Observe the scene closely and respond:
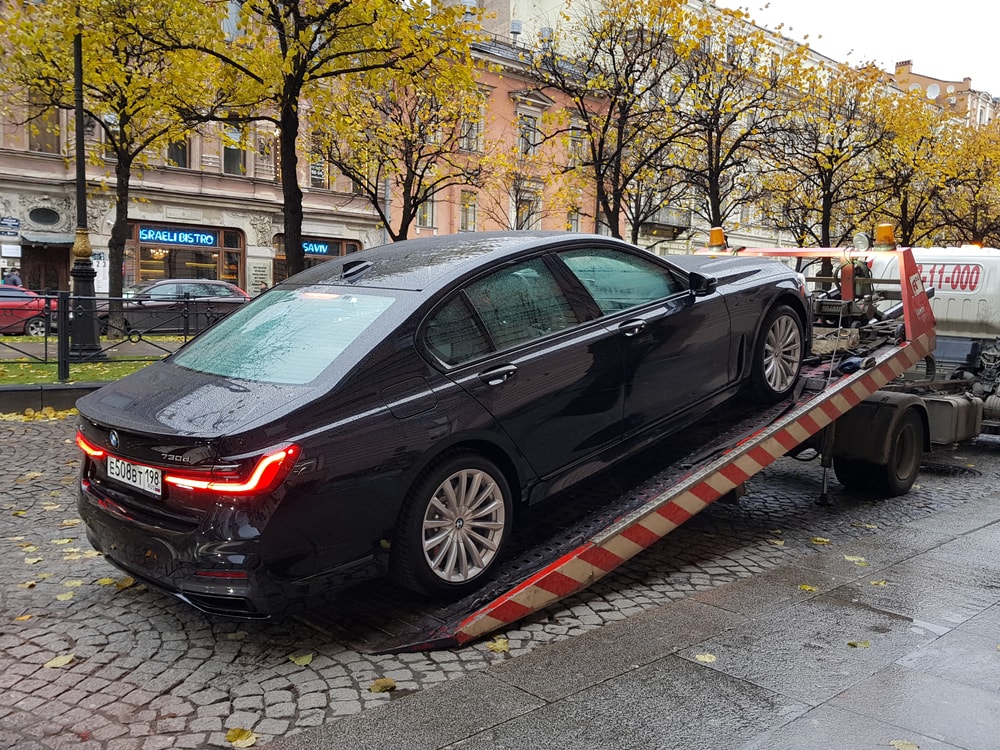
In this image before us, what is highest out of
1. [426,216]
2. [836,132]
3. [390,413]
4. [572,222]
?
[836,132]

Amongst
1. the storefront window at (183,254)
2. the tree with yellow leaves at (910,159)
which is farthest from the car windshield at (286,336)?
the storefront window at (183,254)

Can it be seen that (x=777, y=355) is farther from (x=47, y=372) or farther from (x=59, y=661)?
(x=47, y=372)

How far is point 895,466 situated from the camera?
709 cm

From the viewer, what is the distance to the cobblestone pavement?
10.8 ft

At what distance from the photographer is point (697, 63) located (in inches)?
866

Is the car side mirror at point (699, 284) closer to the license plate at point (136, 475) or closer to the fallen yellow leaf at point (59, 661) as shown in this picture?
the license plate at point (136, 475)

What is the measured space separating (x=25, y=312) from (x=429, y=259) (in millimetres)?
14008

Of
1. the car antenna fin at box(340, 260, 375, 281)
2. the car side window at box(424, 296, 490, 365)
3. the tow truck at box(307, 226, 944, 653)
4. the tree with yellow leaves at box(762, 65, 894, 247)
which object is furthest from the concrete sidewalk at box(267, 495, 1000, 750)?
the tree with yellow leaves at box(762, 65, 894, 247)

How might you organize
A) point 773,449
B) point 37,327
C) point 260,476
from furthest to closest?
1. point 37,327
2. point 773,449
3. point 260,476

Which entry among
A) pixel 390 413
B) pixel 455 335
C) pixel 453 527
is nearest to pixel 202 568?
pixel 390 413

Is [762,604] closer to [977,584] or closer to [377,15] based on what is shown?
[977,584]

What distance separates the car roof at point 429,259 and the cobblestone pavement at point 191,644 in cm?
178

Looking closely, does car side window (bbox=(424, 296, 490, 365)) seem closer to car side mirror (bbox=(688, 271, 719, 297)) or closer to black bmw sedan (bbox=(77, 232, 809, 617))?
black bmw sedan (bbox=(77, 232, 809, 617))

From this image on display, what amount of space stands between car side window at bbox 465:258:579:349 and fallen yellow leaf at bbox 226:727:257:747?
2.08m
